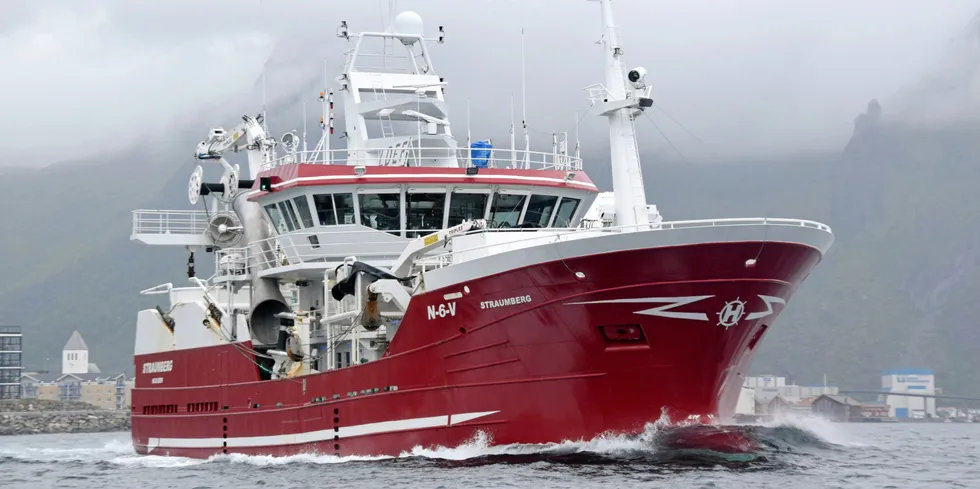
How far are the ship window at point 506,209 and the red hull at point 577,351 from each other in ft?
14.1

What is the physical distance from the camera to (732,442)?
21156mm

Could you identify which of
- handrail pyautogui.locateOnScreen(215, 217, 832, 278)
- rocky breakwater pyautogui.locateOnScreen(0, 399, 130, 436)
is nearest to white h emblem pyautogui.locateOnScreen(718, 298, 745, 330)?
handrail pyautogui.locateOnScreen(215, 217, 832, 278)

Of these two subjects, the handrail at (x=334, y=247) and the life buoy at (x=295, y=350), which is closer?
the handrail at (x=334, y=247)

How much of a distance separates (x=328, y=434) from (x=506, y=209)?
19.7 ft

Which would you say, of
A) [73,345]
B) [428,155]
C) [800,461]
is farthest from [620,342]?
[73,345]

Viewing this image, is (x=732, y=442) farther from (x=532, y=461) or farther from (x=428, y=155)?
(x=428, y=155)

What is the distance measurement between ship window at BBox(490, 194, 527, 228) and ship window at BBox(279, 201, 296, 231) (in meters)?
4.36

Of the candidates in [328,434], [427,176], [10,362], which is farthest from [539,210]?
[10,362]

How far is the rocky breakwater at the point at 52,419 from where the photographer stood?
82.8 metres

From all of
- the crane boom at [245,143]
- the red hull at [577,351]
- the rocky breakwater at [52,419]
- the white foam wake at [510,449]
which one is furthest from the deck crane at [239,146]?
the rocky breakwater at [52,419]

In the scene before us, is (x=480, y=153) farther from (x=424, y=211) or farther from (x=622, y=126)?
(x=622, y=126)

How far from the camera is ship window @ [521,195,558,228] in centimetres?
2697

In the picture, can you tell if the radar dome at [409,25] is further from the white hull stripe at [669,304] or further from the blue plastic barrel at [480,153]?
the white hull stripe at [669,304]

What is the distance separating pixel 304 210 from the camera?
26734mm
